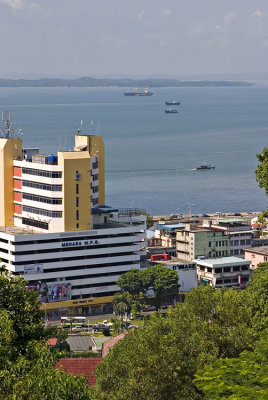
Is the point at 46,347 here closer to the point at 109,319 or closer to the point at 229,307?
the point at 229,307

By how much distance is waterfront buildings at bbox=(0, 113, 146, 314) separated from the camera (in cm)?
6306

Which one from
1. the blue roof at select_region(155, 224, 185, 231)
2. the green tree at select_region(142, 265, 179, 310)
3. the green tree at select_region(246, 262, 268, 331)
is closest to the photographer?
the green tree at select_region(246, 262, 268, 331)

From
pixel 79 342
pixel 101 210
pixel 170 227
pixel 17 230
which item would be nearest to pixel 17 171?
pixel 17 230

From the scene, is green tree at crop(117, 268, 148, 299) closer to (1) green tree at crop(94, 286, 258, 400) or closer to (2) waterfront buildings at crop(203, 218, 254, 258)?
(2) waterfront buildings at crop(203, 218, 254, 258)

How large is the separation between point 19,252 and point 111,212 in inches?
322

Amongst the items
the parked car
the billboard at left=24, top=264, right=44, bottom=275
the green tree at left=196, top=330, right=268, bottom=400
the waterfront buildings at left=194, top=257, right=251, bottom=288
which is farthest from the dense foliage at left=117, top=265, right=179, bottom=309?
the green tree at left=196, top=330, right=268, bottom=400

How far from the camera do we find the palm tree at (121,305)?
60.9 metres

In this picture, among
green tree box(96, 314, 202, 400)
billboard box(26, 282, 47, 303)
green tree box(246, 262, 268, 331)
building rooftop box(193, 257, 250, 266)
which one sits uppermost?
green tree box(246, 262, 268, 331)

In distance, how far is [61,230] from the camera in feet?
209

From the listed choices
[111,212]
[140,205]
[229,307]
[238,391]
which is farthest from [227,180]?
[238,391]

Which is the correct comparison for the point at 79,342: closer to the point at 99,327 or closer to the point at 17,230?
the point at 99,327

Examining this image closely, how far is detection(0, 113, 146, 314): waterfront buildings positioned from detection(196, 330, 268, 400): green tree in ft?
125

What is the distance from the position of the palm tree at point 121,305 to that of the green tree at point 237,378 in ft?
115

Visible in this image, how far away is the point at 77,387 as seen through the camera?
21.2 metres
